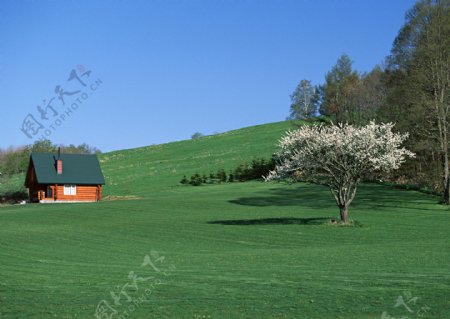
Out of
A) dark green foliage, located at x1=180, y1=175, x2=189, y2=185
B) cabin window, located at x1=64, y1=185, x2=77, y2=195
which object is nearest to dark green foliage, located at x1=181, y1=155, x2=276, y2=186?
dark green foliage, located at x1=180, y1=175, x2=189, y2=185

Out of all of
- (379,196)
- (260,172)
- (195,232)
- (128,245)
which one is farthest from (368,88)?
(128,245)

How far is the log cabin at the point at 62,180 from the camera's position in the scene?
78188 millimetres

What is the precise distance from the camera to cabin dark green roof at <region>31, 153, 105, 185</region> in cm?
7806

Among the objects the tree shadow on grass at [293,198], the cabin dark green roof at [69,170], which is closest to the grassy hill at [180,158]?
the cabin dark green roof at [69,170]

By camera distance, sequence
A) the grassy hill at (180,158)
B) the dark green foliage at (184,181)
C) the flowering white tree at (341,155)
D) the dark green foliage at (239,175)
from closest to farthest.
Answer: the flowering white tree at (341,155), the dark green foliage at (239,175), the dark green foliage at (184,181), the grassy hill at (180,158)

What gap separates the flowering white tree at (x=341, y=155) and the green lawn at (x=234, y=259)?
10.0 feet

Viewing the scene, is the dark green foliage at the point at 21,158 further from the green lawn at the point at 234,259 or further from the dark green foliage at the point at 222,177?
the green lawn at the point at 234,259

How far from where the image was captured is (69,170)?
79.9 m

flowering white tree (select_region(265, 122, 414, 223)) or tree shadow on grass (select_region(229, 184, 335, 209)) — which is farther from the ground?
flowering white tree (select_region(265, 122, 414, 223))

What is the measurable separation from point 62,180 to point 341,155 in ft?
160

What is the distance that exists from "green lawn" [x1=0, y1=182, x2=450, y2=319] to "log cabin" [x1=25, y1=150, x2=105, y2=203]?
22.9 metres

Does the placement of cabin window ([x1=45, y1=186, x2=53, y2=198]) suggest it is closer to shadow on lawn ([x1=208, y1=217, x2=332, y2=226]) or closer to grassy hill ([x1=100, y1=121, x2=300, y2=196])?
grassy hill ([x1=100, y1=121, x2=300, y2=196])

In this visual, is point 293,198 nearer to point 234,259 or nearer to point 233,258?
point 233,258

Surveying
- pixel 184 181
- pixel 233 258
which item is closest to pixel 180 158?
pixel 184 181
